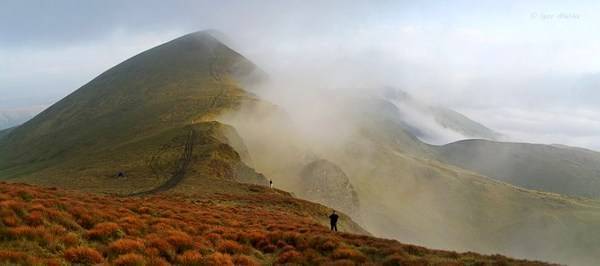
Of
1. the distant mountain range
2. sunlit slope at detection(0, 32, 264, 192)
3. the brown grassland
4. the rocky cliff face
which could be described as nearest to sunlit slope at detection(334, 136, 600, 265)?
the distant mountain range

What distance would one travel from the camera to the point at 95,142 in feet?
407

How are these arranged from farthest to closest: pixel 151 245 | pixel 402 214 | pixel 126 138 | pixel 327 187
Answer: pixel 402 214 → pixel 327 187 → pixel 126 138 → pixel 151 245

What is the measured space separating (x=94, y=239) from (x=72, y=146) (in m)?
126

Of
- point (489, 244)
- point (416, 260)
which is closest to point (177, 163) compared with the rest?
point (416, 260)

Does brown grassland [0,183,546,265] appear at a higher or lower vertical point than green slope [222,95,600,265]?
lower

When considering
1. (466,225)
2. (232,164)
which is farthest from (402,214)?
(232,164)

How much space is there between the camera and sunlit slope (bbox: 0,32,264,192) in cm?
7719

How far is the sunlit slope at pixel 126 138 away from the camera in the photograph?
77188mm

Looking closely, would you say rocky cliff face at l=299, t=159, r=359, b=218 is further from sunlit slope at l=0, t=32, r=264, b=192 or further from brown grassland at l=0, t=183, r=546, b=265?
brown grassland at l=0, t=183, r=546, b=265

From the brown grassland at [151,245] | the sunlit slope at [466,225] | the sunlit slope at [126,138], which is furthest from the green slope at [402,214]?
the brown grassland at [151,245]

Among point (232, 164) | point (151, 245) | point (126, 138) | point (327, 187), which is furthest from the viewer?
point (327, 187)

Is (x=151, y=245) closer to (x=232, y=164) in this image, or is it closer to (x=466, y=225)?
(x=232, y=164)

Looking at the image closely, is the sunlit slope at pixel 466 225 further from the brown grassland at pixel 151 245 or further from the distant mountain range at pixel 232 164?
the brown grassland at pixel 151 245

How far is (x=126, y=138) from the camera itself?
116 meters
